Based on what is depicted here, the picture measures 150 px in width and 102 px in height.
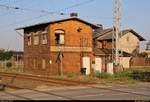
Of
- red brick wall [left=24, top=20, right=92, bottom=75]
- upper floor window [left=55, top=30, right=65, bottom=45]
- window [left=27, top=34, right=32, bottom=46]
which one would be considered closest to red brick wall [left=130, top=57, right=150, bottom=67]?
red brick wall [left=24, top=20, right=92, bottom=75]

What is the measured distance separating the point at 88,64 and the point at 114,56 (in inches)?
198

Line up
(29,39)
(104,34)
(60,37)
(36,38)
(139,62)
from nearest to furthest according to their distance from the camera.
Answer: (60,37) → (36,38) → (29,39) → (104,34) → (139,62)

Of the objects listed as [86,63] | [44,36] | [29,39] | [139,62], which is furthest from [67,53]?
[139,62]

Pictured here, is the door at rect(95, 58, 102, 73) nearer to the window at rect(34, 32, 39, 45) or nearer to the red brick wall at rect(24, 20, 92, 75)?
the red brick wall at rect(24, 20, 92, 75)

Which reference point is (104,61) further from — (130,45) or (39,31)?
(130,45)

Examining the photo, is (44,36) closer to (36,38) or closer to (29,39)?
(36,38)

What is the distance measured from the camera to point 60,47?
49.1m

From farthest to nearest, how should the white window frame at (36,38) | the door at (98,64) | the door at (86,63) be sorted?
the white window frame at (36,38)
the door at (98,64)
the door at (86,63)

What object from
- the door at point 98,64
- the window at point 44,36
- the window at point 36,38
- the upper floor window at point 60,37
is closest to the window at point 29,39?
the window at point 36,38

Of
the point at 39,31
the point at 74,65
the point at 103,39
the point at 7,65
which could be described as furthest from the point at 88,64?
the point at 7,65

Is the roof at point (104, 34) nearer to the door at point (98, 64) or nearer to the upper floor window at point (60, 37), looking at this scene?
the door at point (98, 64)

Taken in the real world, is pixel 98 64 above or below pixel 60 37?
below

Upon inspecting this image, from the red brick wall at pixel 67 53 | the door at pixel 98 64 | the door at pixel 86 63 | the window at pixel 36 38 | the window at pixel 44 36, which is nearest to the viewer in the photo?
the red brick wall at pixel 67 53

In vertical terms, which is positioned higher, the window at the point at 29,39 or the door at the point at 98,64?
the window at the point at 29,39
